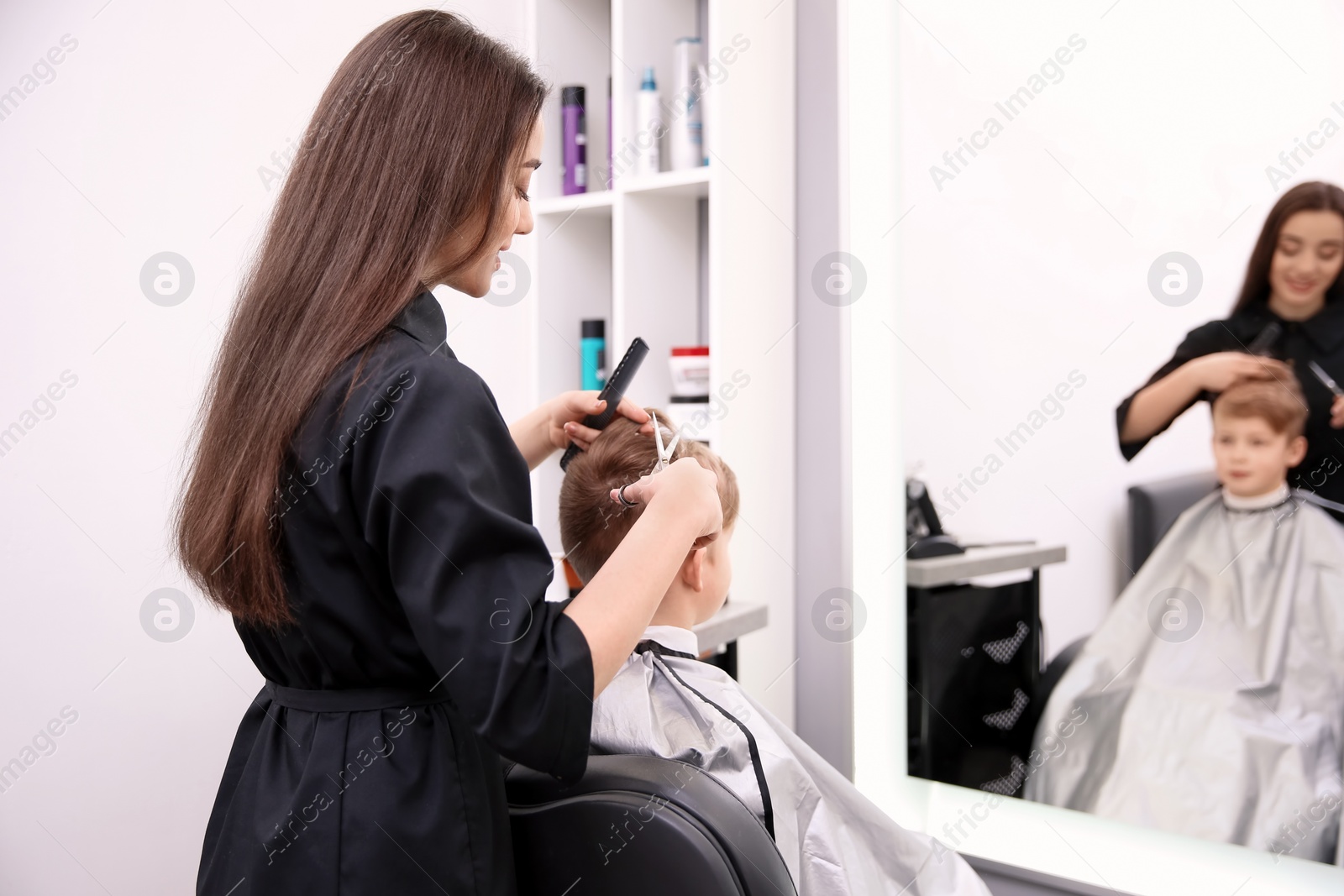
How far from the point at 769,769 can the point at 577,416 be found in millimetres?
521

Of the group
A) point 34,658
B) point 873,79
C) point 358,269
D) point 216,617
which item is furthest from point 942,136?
point 34,658

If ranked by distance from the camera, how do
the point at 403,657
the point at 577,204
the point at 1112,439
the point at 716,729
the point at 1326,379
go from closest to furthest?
the point at 403,657
the point at 716,729
the point at 1326,379
the point at 1112,439
the point at 577,204

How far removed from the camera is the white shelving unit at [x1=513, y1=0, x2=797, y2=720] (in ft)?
6.33

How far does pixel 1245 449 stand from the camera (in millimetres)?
1678

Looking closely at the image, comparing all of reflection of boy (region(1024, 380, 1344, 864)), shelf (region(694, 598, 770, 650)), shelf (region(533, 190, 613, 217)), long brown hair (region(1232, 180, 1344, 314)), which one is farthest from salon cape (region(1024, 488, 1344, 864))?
shelf (region(533, 190, 613, 217))

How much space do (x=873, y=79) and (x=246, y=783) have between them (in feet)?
5.97

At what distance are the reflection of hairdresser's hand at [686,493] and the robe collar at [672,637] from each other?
1.17ft

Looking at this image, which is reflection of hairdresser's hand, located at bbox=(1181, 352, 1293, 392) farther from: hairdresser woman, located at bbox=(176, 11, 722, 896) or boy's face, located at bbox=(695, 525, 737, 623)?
hairdresser woman, located at bbox=(176, 11, 722, 896)

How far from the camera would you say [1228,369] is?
5.53 ft

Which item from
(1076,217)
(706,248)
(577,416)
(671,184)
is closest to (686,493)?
(577,416)

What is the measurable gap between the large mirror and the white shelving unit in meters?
0.19

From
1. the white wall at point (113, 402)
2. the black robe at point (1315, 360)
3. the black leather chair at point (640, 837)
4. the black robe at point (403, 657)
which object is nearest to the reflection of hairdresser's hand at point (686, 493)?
the black robe at point (403, 657)

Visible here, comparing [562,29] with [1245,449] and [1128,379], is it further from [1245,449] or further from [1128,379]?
[1245,449]

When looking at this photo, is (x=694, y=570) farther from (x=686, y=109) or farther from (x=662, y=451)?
(x=686, y=109)
